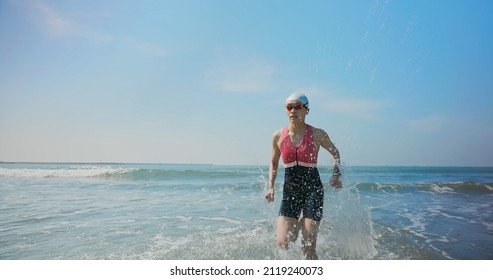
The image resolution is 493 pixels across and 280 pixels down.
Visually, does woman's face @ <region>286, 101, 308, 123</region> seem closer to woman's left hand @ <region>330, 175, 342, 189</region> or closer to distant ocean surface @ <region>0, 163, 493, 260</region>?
woman's left hand @ <region>330, 175, 342, 189</region>

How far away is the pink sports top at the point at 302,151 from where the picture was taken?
387 centimetres

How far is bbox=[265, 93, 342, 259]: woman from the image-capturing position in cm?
385

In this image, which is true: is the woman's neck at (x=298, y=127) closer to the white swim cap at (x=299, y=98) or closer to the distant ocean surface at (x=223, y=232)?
the white swim cap at (x=299, y=98)

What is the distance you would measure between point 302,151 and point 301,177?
310 millimetres

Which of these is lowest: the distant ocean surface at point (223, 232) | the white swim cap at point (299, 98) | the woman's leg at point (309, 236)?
the distant ocean surface at point (223, 232)

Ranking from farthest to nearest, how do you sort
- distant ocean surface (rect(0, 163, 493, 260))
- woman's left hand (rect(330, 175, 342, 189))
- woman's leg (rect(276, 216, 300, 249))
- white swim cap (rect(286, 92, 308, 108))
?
distant ocean surface (rect(0, 163, 493, 260)), woman's leg (rect(276, 216, 300, 249)), white swim cap (rect(286, 92, 308, 108)), woman's left hand (rect(330, 175, 342, 189))

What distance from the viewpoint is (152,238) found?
234 inches

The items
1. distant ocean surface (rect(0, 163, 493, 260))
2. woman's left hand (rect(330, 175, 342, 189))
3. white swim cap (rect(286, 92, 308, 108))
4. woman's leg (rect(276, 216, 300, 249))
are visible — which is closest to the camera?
woman's left hand (rect(330, 175, 342, 189))

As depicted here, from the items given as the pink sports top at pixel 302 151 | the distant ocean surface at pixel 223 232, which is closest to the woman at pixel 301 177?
the pink sports top at pixel 302 151

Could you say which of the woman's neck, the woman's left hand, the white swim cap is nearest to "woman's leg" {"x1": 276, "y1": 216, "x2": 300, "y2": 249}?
the woman's left hand

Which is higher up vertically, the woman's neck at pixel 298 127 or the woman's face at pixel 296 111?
the woman's face at pixel 296 111
